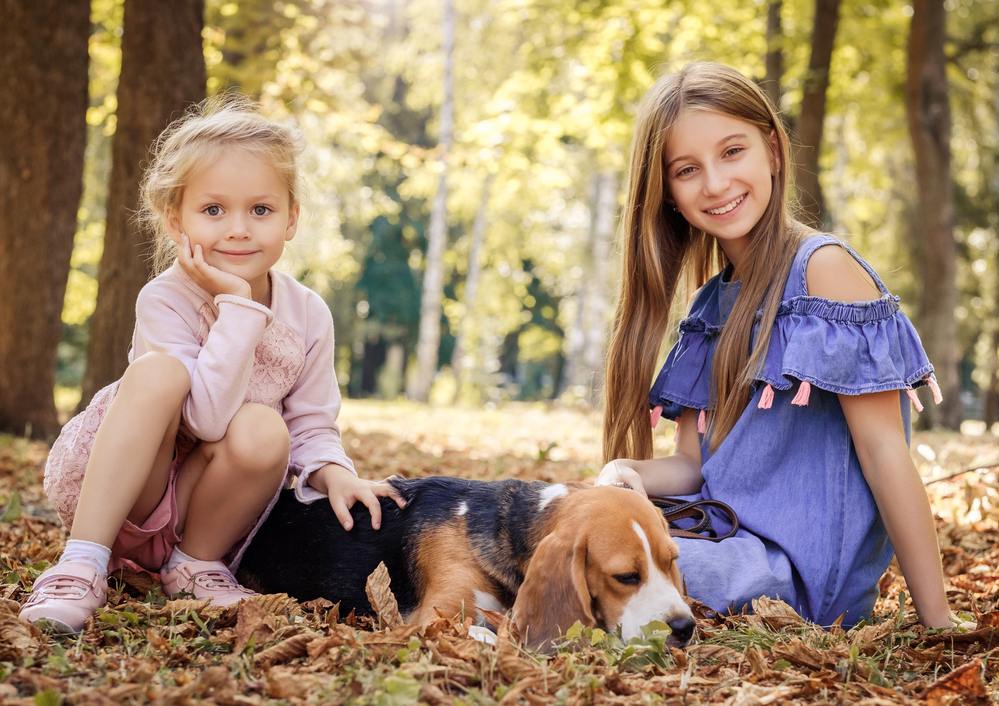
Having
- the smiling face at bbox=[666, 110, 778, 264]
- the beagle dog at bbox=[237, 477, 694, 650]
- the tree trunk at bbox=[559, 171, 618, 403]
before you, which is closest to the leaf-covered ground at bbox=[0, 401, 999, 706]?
the beagle dog at bbox=[237, 477, 694, 650]

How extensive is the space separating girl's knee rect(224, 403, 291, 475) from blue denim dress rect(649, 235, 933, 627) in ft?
5.57

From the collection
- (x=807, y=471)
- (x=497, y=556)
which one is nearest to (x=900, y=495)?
(x=807, y=471)

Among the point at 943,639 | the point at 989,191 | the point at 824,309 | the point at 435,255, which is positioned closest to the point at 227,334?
the point at 824,309

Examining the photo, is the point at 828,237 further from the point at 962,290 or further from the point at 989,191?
the point at 962,290

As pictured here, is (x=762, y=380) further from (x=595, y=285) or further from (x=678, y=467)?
(x=595, y=285)

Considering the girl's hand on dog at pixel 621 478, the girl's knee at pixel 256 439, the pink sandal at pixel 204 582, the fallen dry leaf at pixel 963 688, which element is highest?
the girl's knee at pixel 256 439

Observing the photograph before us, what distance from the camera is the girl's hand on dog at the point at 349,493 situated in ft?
10.9

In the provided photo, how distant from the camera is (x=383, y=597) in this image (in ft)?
9.99

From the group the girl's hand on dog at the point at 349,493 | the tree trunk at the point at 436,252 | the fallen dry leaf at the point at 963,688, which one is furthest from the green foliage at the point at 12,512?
the tree trunk at the point at 436,252

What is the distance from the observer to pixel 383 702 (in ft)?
7.04

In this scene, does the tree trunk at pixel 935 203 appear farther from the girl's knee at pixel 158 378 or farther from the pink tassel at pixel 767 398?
the girl's knee at pixel 158 378

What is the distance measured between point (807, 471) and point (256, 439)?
7.51 ft

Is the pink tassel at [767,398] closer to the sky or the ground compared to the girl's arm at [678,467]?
closer to the sky

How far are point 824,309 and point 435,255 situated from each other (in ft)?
58.9
